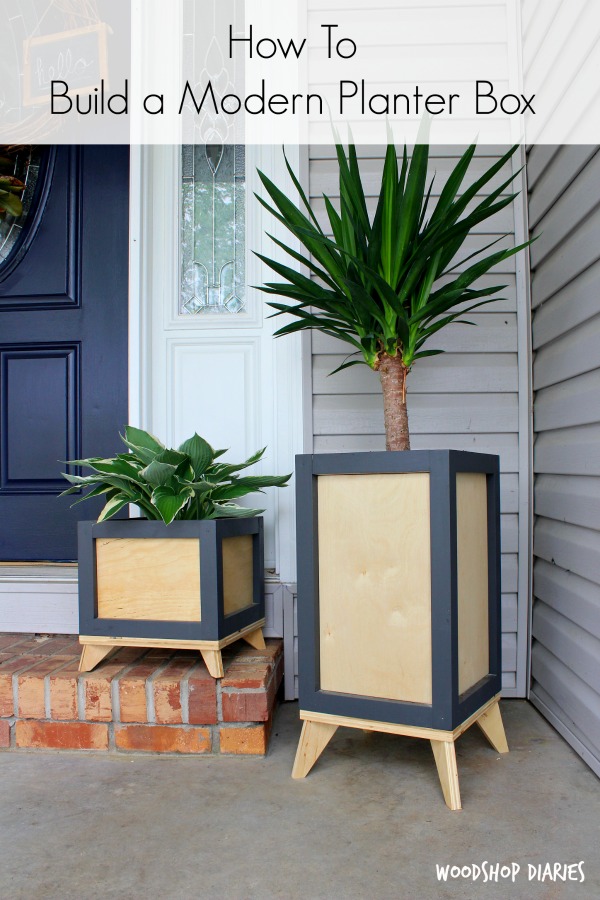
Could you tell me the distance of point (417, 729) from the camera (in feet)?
4.52

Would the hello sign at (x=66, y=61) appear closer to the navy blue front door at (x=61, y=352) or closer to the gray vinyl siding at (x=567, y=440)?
the navy blue front door at (x=61, y=352)

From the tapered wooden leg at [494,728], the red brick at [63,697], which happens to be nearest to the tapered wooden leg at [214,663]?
the red brick at [63,697]

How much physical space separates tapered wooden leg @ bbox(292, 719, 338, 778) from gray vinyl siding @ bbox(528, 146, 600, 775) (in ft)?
2.00

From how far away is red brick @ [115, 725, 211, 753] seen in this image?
161cm

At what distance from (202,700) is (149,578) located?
32 cm

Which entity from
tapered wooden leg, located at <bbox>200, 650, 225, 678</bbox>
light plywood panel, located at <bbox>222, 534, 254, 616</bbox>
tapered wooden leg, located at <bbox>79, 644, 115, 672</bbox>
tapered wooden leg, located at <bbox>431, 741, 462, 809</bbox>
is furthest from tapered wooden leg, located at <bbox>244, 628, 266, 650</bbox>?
tapered wooden leg, located at <bbox>431, 741, 462, 809</bbox>

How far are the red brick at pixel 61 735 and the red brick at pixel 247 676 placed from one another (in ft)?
1.08

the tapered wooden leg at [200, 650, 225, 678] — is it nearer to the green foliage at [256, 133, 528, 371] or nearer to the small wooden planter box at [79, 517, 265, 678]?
the small wooden planter box at [79, 517, 265, 678]

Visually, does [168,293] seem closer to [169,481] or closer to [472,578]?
[169,481]

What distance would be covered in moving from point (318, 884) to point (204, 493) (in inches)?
35.4

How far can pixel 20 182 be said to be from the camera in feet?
7.34

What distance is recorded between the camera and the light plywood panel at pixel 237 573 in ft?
5.57

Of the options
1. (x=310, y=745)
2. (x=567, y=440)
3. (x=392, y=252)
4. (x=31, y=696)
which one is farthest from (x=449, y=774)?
(x=392, y=252)

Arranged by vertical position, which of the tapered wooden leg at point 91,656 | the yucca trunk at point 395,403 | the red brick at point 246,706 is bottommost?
the red brick at point 246,706
